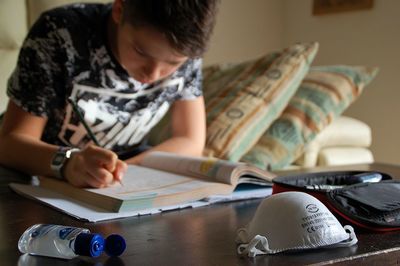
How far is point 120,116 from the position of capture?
50.5 inches

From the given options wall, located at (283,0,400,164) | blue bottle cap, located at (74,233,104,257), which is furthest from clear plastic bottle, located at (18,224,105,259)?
wall, located at (283,0,400,164)

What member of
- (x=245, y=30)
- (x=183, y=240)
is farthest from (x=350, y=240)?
(x=245, y=30)

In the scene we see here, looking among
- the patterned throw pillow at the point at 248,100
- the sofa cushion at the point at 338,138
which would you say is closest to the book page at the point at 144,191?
the patterned throw pillow at the point at 248,100

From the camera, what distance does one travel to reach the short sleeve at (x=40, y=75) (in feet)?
3.77

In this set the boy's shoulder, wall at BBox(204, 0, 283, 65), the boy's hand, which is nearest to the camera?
the boy's hand

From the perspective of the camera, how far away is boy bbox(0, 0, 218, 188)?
1.00 m

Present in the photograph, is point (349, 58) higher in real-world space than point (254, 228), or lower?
lower

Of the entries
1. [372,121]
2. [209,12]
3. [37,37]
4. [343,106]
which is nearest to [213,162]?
[209,12]

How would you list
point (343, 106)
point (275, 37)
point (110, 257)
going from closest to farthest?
point (110, 257) < point (343, 106) < point (275, 37)

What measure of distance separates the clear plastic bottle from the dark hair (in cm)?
48

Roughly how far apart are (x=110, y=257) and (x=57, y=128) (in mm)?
718

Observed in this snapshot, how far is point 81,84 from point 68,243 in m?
0.68

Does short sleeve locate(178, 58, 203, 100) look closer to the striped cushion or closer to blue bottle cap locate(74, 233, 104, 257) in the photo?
the striped cushion

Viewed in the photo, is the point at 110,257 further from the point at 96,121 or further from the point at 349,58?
the point at 349,58
